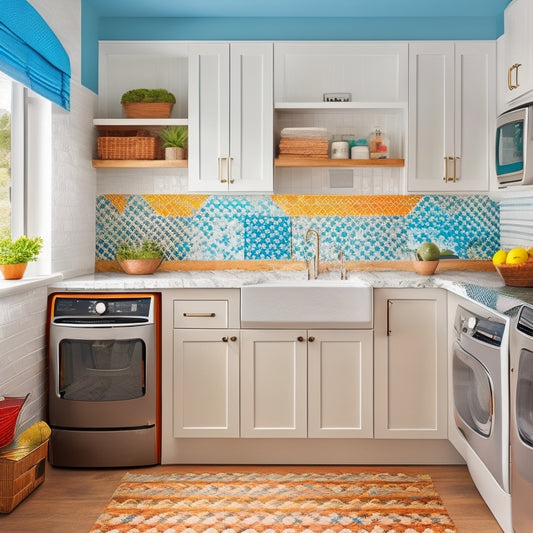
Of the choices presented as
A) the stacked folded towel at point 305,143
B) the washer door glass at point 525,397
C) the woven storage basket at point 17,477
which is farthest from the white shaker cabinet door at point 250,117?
the washer door glass at point 525,397

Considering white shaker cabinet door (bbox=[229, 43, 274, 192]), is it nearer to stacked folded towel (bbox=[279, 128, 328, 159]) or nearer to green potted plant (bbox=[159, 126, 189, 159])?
stacked folded towel (bbox=[279, 128, 328, 159])

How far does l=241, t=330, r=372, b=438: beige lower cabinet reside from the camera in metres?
3.19

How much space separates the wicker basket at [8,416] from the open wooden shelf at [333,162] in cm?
191

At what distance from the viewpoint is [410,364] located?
320cm

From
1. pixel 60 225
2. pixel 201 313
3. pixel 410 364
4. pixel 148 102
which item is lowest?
pixel 410 364

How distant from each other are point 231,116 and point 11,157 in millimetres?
1223

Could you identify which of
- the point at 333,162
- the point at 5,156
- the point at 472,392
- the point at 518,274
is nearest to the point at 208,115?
the point at 333,162

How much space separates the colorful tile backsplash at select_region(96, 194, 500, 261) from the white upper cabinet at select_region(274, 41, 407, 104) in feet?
2.05

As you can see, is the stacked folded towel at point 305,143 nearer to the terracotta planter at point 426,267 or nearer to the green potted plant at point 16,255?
the terracotta planter at point 426,267

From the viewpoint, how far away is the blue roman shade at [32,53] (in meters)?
2.64

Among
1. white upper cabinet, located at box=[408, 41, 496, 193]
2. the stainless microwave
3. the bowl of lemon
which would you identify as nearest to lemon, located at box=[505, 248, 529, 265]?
the bowl of lemon

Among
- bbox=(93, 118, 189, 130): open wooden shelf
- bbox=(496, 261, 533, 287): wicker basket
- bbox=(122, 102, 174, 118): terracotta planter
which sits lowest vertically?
bbox=(496, 261, 533, 287): wicker basket

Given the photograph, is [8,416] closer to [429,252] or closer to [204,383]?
[204,383]

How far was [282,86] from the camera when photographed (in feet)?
12.1
